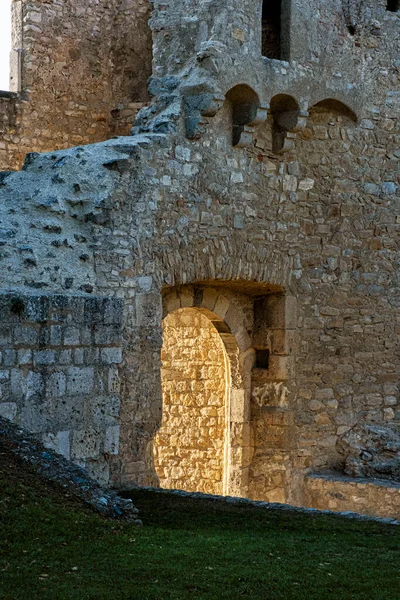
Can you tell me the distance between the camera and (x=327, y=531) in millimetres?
7734

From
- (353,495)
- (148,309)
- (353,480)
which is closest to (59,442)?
(148,309)

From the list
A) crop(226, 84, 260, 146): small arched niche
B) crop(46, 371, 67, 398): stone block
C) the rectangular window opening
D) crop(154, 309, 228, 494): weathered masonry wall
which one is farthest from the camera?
crop(154, 309, 228, 494): weathered masonry wall

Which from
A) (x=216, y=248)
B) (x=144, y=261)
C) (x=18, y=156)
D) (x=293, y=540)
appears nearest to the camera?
(x=293, y=540)

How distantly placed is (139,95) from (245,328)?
330 cm

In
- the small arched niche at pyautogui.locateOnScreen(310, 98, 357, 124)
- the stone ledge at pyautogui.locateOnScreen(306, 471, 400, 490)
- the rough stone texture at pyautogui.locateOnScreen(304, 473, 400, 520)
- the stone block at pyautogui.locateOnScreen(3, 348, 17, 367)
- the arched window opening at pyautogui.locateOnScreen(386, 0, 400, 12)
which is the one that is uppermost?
the arched window opening at pyautogui.locateOnScreen(386, 0, 400, 12)

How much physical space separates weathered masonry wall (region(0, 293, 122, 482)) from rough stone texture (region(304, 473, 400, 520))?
14.2ft

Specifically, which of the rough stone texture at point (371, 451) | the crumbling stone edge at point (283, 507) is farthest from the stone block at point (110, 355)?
the rough stone texture at point (371, 451)

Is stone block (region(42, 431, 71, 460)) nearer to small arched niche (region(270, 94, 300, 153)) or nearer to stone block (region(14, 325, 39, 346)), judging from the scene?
stone block (region(14, 325, 39, 346))

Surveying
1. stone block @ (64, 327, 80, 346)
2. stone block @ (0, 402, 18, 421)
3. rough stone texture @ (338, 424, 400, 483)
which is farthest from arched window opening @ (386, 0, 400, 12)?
stone block @ (0, 402, 18, 421)

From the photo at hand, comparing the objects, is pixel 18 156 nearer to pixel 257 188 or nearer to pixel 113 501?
pixel 257 188

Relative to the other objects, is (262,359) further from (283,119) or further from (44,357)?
(44,357)

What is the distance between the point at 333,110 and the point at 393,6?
5.30 feet

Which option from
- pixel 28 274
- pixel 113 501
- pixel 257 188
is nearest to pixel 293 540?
pixel 113 501

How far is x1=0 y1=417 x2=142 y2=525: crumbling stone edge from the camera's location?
7.11 m
